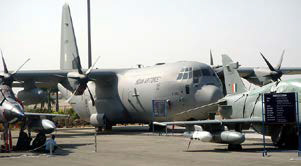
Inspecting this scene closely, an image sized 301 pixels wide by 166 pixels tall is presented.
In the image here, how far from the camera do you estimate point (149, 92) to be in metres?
34.0

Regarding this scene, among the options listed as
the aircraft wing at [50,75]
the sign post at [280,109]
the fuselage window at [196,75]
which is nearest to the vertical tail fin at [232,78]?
the sign post at [280,109]

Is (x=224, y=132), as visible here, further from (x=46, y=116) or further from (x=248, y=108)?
(x=46, y=116)

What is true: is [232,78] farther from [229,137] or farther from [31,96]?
[31,96]

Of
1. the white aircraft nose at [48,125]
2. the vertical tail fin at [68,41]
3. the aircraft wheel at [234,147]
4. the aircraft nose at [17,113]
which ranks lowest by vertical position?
the aircraft wheel at [234,147]

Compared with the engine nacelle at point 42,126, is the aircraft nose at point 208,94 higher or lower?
higher

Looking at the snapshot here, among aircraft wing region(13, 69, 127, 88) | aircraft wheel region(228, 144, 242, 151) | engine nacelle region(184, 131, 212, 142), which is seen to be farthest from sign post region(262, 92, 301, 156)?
aircraft wing region(13, 69, 127, 88)

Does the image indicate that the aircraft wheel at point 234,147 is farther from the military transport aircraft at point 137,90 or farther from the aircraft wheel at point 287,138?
the military transport aircraft at point 137,90

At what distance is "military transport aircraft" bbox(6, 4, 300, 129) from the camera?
31.9m

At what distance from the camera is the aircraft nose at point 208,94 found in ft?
101

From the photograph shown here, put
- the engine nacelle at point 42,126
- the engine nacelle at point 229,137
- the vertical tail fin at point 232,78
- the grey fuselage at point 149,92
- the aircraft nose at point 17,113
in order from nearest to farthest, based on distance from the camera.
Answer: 1. the engine nacelle at point 229,137
2. the aircraft nose at point 17,113
3. the engine nacelle at point 42,126
4. the vertical tail fin at point 232,78
5. the grey fuselage at point 149,92

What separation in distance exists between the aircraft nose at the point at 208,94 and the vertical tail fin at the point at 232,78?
6.56 m

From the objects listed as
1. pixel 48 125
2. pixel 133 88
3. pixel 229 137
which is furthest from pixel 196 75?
pixel 229 137

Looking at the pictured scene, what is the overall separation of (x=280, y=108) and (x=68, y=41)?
1064 inches

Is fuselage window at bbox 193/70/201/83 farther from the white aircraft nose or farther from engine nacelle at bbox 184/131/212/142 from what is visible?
engine nacelle at bbox 184/131/212/142
